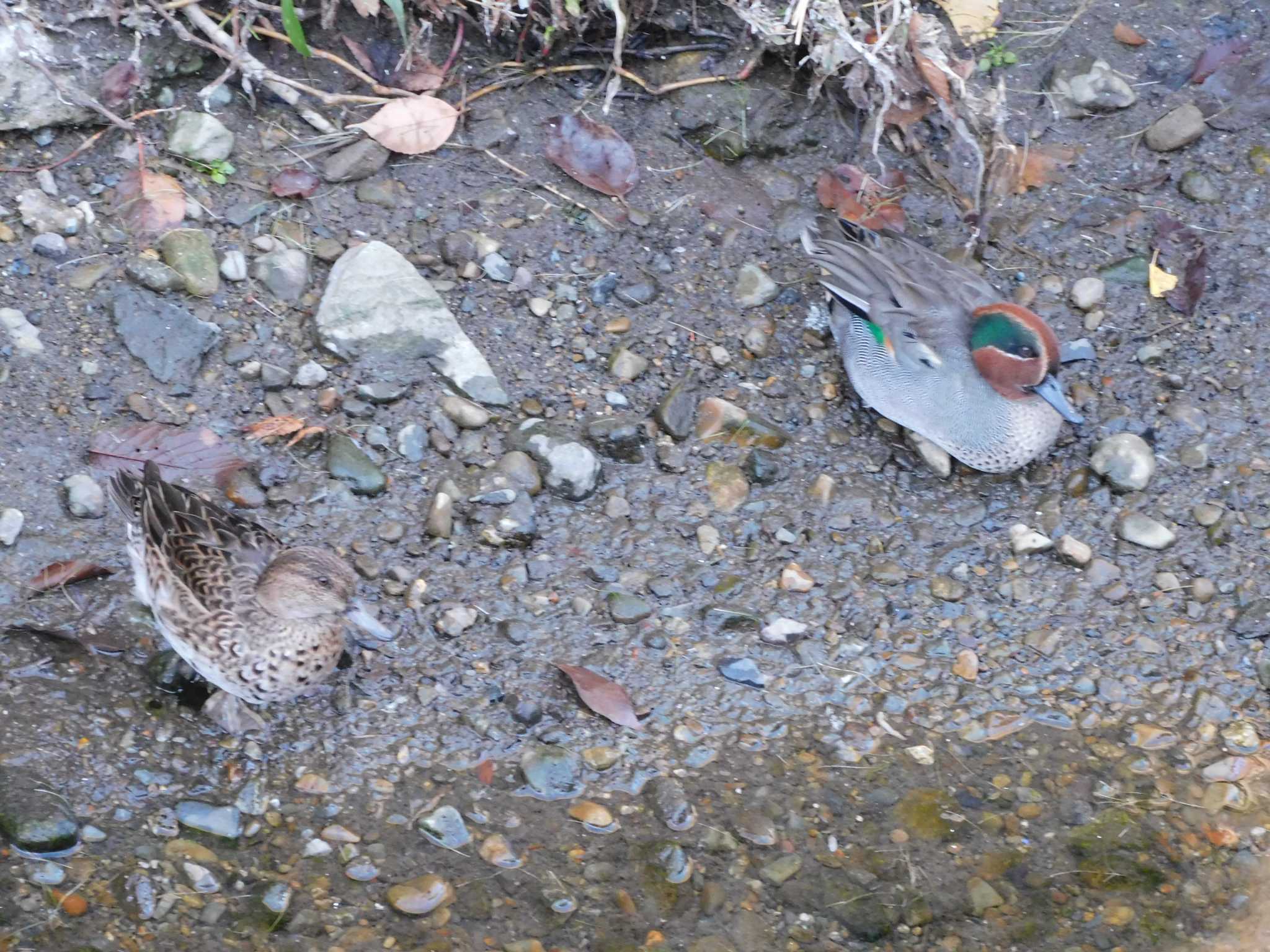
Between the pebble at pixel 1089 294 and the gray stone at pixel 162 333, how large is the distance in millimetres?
3106

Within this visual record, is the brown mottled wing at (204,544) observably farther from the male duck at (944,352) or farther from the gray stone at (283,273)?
the male duck at (944,352)

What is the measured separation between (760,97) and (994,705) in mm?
2515

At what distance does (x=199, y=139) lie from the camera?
15.7ft

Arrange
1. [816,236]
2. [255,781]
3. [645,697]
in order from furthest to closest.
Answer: [816,236], [645,697], [255,781]

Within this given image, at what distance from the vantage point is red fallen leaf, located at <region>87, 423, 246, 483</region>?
169 inches

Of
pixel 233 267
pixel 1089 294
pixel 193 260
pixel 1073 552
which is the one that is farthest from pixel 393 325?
pixel 1089 294

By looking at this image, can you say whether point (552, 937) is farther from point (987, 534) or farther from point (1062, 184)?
point (1062, 184)

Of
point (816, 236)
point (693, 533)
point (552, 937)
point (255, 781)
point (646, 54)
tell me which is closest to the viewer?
point (552, 937)

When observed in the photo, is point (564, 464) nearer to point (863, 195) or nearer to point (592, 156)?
point (592, 156)

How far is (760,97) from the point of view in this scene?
17.1ft

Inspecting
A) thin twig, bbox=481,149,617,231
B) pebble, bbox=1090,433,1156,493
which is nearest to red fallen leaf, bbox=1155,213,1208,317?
pebble, bbox=1090,433,1156,493

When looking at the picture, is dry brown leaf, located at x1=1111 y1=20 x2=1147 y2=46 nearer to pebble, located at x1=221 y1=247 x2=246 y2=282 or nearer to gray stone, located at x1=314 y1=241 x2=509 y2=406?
gray stone, located at x1=314 y1=241 x2=509 y2=406

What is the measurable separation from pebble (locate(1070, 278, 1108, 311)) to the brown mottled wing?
119 inches

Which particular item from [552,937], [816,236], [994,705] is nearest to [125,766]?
[552,937]
